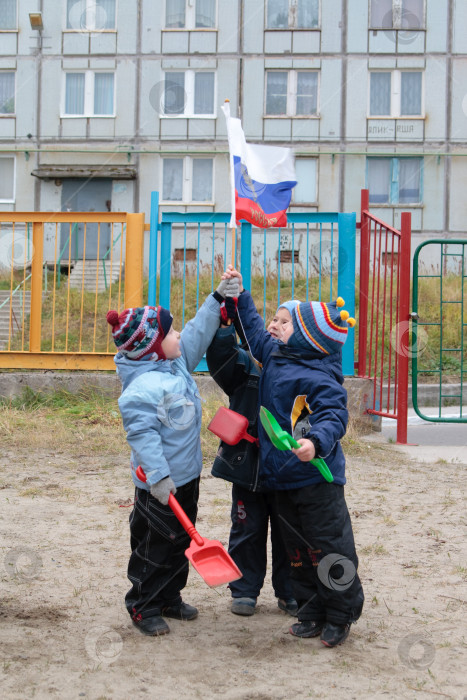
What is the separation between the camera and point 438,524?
14.0ft

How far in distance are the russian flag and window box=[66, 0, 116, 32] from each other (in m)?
22.7

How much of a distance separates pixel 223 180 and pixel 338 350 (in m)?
21.7

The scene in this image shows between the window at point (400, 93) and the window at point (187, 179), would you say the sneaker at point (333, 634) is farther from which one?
the window at point (400, 93)

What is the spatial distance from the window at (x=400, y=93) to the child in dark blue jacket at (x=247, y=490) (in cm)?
2223

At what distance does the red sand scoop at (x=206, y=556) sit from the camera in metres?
2.67

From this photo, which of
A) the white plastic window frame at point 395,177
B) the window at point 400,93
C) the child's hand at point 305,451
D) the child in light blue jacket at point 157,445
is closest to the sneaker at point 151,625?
the child in light blue jacket at point 157,445

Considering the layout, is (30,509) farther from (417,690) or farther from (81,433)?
(417,690)

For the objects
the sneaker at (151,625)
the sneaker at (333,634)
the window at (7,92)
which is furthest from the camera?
the window at (7,92)

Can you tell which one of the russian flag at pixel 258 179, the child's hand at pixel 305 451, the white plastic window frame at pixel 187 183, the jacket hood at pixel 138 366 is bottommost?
the child's hand at pixel 305 451

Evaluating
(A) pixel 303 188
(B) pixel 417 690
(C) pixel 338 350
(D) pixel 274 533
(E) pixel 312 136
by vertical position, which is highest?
(E) pixel 312 136

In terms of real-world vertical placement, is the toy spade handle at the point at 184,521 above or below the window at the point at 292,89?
below

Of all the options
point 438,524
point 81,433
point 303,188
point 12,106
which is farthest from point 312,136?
point 438,524

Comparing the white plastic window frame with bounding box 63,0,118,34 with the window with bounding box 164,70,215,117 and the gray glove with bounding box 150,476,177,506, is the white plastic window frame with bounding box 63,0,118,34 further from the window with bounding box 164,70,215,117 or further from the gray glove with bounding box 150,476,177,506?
the gray glove with bounding box 150,476,177,506

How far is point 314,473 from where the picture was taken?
2.82m
